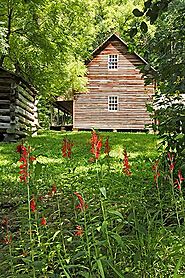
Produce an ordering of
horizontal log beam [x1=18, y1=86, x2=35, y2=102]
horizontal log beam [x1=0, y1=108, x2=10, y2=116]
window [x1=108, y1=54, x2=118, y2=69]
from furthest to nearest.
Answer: window [x1=108, y1=54, x2=118, y2=69] → horizontal log beam [x1=18, y1=86, x2=35, y2=102] → horizontal log beam [x1=0, y1=108, x2=10, y2=116]

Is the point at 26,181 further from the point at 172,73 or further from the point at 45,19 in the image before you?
the point at 45,19

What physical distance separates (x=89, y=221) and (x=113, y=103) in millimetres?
27366

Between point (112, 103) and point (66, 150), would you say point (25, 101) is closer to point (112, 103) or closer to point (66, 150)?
point (112, 103)

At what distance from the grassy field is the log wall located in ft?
54.3

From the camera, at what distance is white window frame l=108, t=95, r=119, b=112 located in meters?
29.6

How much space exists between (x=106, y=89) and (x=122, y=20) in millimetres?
11098

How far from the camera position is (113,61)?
29.7m

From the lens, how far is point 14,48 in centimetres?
2078

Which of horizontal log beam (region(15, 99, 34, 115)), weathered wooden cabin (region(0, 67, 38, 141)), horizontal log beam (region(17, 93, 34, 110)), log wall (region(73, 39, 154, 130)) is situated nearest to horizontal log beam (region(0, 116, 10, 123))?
weathered wooden cabin (region(0, 67, 38, 141))

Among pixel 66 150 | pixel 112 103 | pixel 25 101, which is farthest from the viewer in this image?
pixel 112 103

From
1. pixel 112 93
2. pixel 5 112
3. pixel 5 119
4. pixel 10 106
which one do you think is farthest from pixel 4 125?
pixel 112 93

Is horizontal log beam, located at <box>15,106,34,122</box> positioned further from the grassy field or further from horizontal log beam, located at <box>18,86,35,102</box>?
the grassy field

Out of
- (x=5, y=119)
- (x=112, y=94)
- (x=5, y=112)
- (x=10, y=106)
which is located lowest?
(x=5, y=119)

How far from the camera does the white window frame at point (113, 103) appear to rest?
2956 centimetres
